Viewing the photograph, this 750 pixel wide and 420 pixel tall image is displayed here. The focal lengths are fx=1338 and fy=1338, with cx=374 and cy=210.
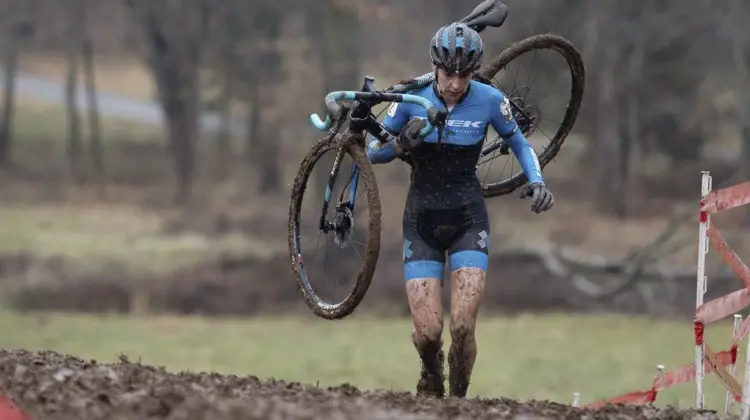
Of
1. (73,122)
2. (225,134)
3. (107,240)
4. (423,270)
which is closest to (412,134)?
(423,270)

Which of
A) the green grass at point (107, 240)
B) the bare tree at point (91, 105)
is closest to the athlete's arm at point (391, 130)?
the green grass at point (107, 240)

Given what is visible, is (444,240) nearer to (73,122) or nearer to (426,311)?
(426,311)

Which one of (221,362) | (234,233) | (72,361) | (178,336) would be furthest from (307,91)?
(72,361)

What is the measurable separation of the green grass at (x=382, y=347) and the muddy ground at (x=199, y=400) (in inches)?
415

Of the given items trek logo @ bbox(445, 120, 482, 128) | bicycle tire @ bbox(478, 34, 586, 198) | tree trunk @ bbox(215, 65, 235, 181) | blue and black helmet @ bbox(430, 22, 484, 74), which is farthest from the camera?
tree trunk @ bbox(215, 65, 235, 181)

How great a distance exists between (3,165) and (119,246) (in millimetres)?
13696

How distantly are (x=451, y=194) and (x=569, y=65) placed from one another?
2188 mm

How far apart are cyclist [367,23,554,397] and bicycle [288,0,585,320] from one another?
0.20 meters

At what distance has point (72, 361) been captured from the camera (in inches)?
341

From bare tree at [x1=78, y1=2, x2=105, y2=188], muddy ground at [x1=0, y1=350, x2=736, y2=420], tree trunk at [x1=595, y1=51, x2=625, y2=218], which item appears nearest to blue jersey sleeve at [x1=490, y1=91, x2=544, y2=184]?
muddy ground at [x1=0, y1=350, x2=736, y2=420]

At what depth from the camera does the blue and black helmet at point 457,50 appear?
900cm

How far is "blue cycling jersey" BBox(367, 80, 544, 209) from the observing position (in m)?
9.27

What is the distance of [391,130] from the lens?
31.0 feet

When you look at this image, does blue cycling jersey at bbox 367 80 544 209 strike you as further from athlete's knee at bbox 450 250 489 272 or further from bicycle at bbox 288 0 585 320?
athlete's knee at bbox 450 250 489 272
